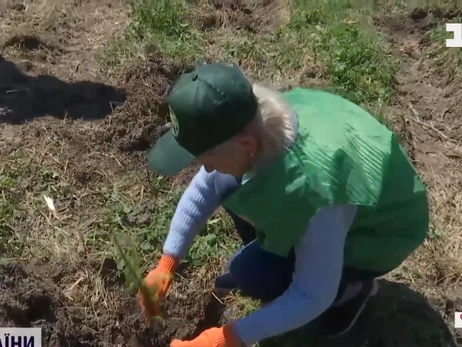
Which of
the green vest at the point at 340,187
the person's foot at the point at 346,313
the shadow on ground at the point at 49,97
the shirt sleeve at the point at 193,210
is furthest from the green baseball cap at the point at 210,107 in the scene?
the shadow on ground at the point at 49,97

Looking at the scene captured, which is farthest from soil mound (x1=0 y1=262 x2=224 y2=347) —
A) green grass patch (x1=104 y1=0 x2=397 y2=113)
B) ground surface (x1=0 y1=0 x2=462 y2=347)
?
green grass patch (x1=104 y1=0 x2=397 y2=113)

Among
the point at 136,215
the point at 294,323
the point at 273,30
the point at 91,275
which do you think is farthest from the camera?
the point at 273,30

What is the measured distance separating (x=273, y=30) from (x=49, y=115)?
1.36m

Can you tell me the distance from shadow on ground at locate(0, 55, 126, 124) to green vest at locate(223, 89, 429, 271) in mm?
1600

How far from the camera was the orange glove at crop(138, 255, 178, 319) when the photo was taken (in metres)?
2.38

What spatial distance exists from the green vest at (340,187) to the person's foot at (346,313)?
0.24 m

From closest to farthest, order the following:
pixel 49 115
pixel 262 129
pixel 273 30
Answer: pixel 262 129
pixel 49 115
pixel 273 30

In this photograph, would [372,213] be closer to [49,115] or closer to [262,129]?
[262,129]

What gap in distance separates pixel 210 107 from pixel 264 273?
2.55ft

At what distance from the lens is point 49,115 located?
3.51 metres

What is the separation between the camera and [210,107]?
5.81 ft

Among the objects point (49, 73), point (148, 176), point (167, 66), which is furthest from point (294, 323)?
point (49, 73)

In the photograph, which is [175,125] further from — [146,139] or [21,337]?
[146,139]

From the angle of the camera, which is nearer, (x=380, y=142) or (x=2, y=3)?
(x=380, y=142)
